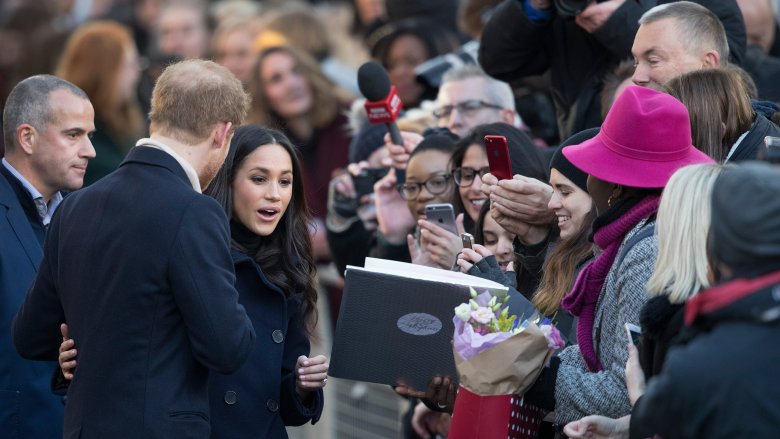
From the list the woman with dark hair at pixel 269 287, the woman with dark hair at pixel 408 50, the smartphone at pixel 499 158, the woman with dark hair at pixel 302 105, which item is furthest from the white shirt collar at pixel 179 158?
the woman with dark hair at pixel 302 105

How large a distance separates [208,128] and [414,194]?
1.81 meters

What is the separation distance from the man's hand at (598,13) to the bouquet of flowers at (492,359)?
6.68ft

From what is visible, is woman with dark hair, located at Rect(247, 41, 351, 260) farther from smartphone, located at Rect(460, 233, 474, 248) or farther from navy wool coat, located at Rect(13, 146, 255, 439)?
navy wool coat, located at Rect(13, 146, 255, 439)

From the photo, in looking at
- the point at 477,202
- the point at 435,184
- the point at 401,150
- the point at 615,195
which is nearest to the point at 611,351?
the point at 615,195

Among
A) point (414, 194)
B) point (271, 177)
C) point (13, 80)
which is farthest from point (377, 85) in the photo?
point (13, 80)

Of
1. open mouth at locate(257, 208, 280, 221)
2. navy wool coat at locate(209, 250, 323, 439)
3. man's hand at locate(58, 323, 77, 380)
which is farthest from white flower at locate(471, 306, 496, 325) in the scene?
man's hand at locate(58, 323, 77, 380)

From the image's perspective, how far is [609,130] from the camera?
13.7 feet

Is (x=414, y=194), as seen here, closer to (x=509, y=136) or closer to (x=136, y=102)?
(x=509, y=136)

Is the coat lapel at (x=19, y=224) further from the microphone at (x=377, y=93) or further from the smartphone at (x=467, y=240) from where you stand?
the smartphone at (x=467, y=240)

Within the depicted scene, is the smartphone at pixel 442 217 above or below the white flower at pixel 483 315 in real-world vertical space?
below

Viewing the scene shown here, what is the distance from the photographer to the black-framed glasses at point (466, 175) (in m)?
5.48

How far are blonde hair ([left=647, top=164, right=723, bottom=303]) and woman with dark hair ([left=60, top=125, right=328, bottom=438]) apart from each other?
170cm

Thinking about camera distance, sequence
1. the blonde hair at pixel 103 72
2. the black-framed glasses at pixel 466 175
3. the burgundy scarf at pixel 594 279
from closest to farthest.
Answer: the burgundy scarf at pixel 594 279 → the black-framed glasses at pixel 466 175 → the blonde hair at pixel 103 72

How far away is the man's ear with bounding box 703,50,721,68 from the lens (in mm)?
4973
